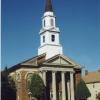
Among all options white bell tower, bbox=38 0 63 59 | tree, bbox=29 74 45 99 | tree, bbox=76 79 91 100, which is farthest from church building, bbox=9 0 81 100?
tree, bbox=29 74 45 99

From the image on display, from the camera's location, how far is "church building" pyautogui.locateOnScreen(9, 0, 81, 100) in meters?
53.8

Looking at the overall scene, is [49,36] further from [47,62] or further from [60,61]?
[47,62]

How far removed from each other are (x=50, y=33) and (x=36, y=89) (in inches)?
581

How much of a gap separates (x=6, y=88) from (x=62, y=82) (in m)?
12.2

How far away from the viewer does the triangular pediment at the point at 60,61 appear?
5506 centimetres

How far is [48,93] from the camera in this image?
56.5 m

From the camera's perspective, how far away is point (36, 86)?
49.9 meters

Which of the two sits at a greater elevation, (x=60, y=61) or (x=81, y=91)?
(x=60, y=61)

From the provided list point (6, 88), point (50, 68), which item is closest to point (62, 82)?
point (50, 68)

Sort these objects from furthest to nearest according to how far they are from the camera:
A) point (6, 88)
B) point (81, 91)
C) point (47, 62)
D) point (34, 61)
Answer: point (81, 91) → point (34, 61) → point (47, 62) → point (6, 88)

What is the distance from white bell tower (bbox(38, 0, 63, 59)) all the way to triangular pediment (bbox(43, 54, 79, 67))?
12.4 feet

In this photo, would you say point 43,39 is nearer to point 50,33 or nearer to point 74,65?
point 50,33

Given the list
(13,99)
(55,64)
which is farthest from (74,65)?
(13,99)

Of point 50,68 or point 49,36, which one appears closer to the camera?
point 50,68
